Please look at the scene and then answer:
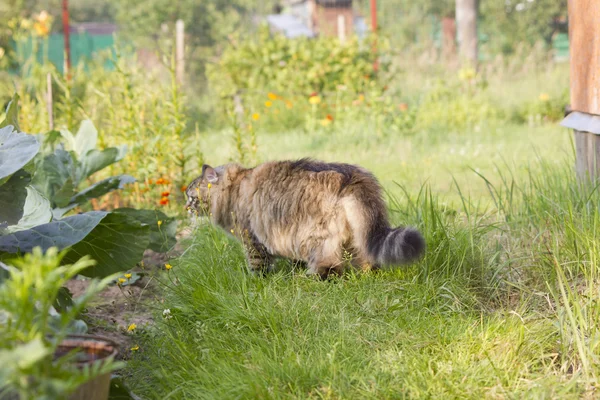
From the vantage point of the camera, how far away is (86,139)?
4.55 metres

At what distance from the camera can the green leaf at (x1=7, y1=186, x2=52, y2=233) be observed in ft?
9.41

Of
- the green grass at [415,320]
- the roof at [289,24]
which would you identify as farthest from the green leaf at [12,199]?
the roof at [289,24]

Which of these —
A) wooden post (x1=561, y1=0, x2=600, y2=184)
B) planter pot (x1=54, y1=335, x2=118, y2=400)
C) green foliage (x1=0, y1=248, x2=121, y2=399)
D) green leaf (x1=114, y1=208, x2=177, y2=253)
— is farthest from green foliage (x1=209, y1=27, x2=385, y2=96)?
green foliage (x1=0, y1=248, x2=121, y2=399)

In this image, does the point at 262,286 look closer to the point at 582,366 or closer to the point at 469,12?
the point at 582,366

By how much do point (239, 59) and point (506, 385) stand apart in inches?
357

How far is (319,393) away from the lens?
2203 mm

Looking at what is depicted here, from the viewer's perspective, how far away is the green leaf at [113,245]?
9.66 ft

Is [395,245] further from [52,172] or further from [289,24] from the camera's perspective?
[289,24]

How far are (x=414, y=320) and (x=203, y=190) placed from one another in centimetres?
165

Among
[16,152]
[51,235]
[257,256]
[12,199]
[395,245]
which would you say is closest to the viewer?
[16,152]

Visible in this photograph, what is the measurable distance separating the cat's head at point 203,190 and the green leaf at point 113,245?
74cm

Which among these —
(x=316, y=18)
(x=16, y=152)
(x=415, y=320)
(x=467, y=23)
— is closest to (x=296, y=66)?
(x=467, y=23)

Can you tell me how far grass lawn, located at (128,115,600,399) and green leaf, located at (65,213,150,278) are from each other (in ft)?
0.72

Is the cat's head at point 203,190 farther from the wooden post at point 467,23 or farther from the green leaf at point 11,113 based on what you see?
the wooden post at point 467,23
